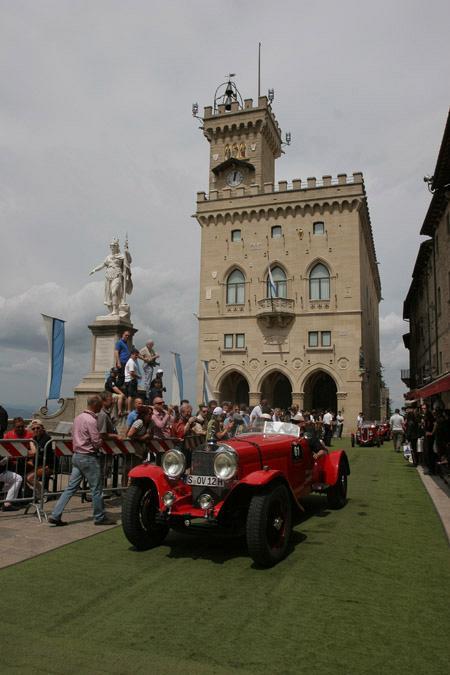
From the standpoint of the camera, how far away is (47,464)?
Result: 8.73 m

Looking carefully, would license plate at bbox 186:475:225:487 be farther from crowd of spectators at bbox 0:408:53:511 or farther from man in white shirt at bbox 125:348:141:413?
man in white shirt at bbox 125:348:141:413

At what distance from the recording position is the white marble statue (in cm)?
1534

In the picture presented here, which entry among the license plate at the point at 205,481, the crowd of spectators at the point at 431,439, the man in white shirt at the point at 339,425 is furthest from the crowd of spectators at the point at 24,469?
the man in white shirt at the point at 339,425

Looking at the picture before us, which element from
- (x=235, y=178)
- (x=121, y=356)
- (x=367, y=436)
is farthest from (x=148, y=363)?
(x=235, y=178)

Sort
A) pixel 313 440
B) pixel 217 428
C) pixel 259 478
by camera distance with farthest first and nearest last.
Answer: pixel 217 428 < pixel 313 440 < pixel 259 478

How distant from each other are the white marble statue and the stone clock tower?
781 inches

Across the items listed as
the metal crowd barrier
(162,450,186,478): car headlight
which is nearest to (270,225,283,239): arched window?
the metal crowd barrier

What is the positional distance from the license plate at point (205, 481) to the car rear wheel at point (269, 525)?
0.45 metres

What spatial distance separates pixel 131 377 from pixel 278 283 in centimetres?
2522

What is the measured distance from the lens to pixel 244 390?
38.7m

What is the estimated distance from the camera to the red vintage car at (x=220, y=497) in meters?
5.23

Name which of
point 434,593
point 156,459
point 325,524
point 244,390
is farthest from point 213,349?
point 434,593

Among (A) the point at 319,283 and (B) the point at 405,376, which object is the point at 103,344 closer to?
(A) the point at 319,283

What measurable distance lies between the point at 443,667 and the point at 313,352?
31536 millimetres
